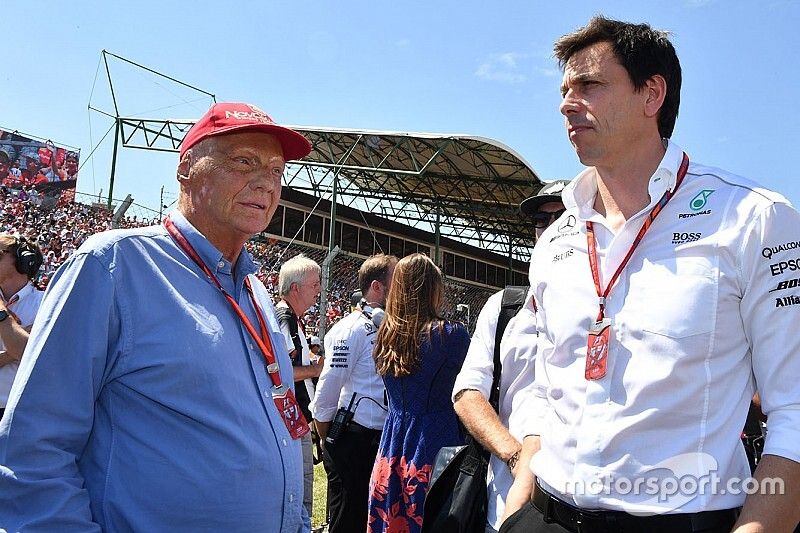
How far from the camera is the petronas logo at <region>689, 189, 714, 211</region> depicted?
65.9 inches

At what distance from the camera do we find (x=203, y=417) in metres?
1.62

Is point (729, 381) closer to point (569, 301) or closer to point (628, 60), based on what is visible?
point (569, 301)

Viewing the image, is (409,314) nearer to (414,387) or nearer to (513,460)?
(414,387)

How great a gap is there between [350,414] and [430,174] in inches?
597

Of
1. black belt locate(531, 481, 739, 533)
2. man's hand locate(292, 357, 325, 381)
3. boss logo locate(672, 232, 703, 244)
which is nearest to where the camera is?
black belt locate(531, 481, 739, 533)

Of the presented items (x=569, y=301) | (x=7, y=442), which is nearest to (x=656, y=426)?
(x=569, y=301)

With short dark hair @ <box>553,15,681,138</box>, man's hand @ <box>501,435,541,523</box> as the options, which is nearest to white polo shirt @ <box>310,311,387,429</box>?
man's hand @ <box>501,435,541,523</box>

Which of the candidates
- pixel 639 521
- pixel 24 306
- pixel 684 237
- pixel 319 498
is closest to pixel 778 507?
pixel 639 521

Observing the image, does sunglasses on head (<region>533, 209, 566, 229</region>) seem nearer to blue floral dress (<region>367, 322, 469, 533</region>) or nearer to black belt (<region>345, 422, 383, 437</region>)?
blue floral dress (<region>367, 322, 469, 533</region>)

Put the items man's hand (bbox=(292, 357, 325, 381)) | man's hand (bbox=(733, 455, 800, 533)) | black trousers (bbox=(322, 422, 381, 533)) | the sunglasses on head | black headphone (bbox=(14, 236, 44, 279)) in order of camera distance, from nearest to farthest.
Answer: man's hand (bbox=(733, 455, 800, 533)) → the sunglasses on head → black headphone (bbox=(14, 236, 44, 279)) → black trousers (bbox=(322, 422, 381, 533)) → man's hand (bbox=(292, 357, 325, 381))

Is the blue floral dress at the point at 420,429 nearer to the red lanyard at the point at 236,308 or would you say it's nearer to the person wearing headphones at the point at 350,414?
the person wearing headphones at the point at 350,414

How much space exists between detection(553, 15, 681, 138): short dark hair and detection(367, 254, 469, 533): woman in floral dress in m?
1.90

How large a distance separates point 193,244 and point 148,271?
22cm
